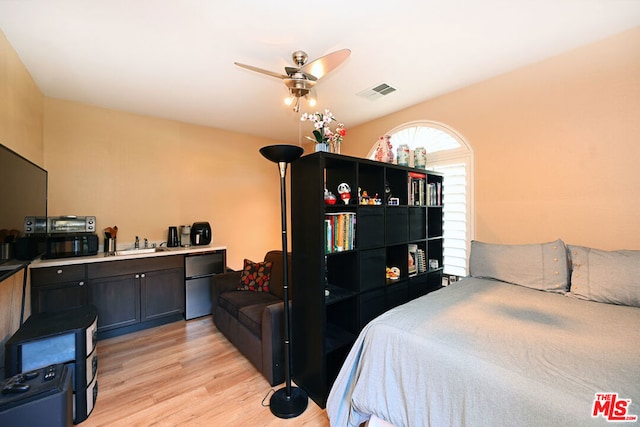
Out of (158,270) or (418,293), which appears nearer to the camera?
(418,293)

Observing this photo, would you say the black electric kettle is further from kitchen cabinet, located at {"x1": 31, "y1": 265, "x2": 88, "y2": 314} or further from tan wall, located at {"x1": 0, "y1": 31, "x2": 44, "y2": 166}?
tan wall, located at {"x1": 0, "y1": 31, "x2": 44, "y2": 166}

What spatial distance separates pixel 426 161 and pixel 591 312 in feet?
6.40

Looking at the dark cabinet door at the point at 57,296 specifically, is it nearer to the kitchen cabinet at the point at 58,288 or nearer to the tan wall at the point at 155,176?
the kitchen cabinet at the point at 58,288

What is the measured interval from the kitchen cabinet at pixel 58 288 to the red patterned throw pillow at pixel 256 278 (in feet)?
5.41

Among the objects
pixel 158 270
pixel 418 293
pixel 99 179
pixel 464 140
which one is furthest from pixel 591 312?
pixel 99 179

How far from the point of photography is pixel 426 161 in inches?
117

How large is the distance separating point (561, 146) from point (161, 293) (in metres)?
4.53

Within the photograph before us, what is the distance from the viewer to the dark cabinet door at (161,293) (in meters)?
3.05

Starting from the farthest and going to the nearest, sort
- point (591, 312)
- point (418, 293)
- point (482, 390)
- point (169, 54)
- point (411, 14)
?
point (418, 293), point (169, 54), point (411, 14), point (591, 312), point (482, 390)

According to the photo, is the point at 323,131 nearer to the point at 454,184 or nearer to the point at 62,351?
the point at 454,184

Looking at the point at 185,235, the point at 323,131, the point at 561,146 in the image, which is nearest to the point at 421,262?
the point at 561,146

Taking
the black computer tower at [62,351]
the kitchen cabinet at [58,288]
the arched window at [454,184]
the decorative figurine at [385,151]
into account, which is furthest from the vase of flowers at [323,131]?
the kitchen cabinet at [58,288]

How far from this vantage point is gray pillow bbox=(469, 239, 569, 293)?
1906mm

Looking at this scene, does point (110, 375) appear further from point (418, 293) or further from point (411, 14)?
point (411, 14)
